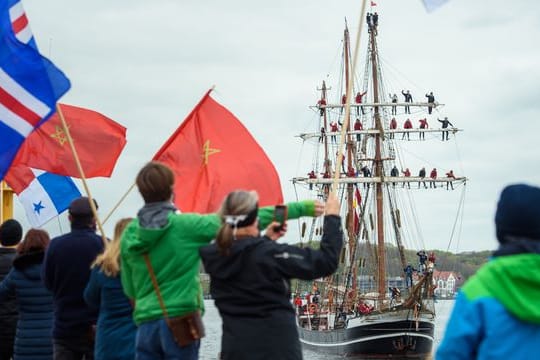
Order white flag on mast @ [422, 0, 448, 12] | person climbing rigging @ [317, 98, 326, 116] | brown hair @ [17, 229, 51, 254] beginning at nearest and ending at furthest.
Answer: white flag on mast @ [422, 0, 448, 12], brown hair @ [17, 229, 51, 254], person climbing rigging @ [317, 98, 326, 116]

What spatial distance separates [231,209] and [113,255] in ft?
5.57

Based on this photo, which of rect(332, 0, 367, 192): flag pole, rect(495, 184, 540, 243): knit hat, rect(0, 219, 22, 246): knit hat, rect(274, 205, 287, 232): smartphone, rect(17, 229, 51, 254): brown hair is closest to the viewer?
rect(495, 184, 540, 243): knit hat

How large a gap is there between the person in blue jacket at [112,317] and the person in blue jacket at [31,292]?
1.44 metres

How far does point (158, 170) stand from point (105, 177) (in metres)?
6.09

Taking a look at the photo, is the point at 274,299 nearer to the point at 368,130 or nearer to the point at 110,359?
the point at 110,359

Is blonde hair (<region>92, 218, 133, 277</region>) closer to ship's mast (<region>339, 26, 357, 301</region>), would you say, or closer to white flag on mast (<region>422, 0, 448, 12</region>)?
white flag on mast (<region>422, 0, 448, 12</region>)

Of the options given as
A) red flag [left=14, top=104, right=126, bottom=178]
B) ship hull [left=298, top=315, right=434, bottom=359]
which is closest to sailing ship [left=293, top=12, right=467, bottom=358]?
ship hull [left=298, top=315, right=434, bottom=359]

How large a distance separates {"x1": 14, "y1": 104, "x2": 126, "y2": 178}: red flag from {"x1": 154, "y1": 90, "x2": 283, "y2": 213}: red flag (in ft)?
9.87

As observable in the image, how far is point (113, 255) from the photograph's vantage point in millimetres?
7629

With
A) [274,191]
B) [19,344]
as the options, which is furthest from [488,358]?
[19,344]

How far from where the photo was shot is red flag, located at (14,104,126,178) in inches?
490

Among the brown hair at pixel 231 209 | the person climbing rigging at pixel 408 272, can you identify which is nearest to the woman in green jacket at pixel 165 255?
the brown hair at pixel 231 209

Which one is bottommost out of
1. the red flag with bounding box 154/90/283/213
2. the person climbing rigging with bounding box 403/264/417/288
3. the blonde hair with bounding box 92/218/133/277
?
Answer: the blonde hair with bounding box 92/218/133/277

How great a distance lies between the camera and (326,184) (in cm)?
6994
